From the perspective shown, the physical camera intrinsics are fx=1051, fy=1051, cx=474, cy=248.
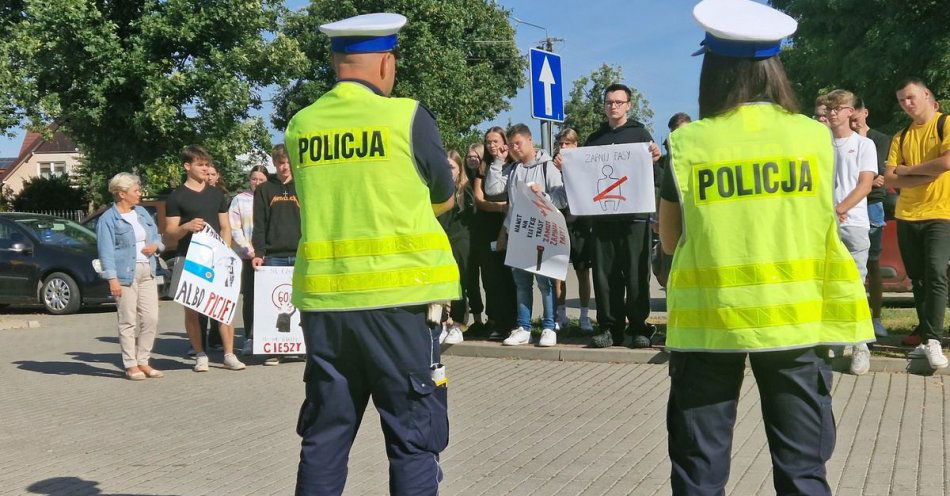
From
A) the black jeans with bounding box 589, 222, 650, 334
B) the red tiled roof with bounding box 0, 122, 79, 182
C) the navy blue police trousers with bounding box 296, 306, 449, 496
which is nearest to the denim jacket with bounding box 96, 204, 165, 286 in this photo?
the black jeans with bounding box 589, 222, 650, 334

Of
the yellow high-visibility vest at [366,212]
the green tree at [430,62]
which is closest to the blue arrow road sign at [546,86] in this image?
the yellow high-visibility vest at [366,212]

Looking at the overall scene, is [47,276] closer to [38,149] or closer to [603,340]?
[603,340]

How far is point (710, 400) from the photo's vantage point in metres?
3.19

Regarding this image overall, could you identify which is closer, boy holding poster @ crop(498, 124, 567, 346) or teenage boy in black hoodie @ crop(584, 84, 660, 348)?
teenage boy in black hoodie @ crop(584, 84, 660, 348)

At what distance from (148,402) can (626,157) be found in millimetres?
4449

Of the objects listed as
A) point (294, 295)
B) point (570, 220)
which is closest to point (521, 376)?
point (570, 220)

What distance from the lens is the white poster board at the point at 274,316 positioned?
385 inches

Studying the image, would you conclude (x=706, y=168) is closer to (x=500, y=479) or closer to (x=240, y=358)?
(x=500, y=479)

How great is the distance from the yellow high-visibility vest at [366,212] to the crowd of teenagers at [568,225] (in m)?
4.57

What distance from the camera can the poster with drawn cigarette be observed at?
900 centimetres

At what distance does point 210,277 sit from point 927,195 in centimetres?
613

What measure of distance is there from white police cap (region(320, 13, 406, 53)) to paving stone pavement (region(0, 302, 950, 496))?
244 centimetres

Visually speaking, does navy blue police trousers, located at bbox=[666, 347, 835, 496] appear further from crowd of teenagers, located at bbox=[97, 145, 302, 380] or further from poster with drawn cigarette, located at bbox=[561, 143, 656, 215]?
crowd of teenagers, located at bbox=[97, 145, 302, 380]

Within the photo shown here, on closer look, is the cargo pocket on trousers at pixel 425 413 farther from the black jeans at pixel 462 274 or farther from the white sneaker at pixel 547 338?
the black jeans at pixel 462 274
